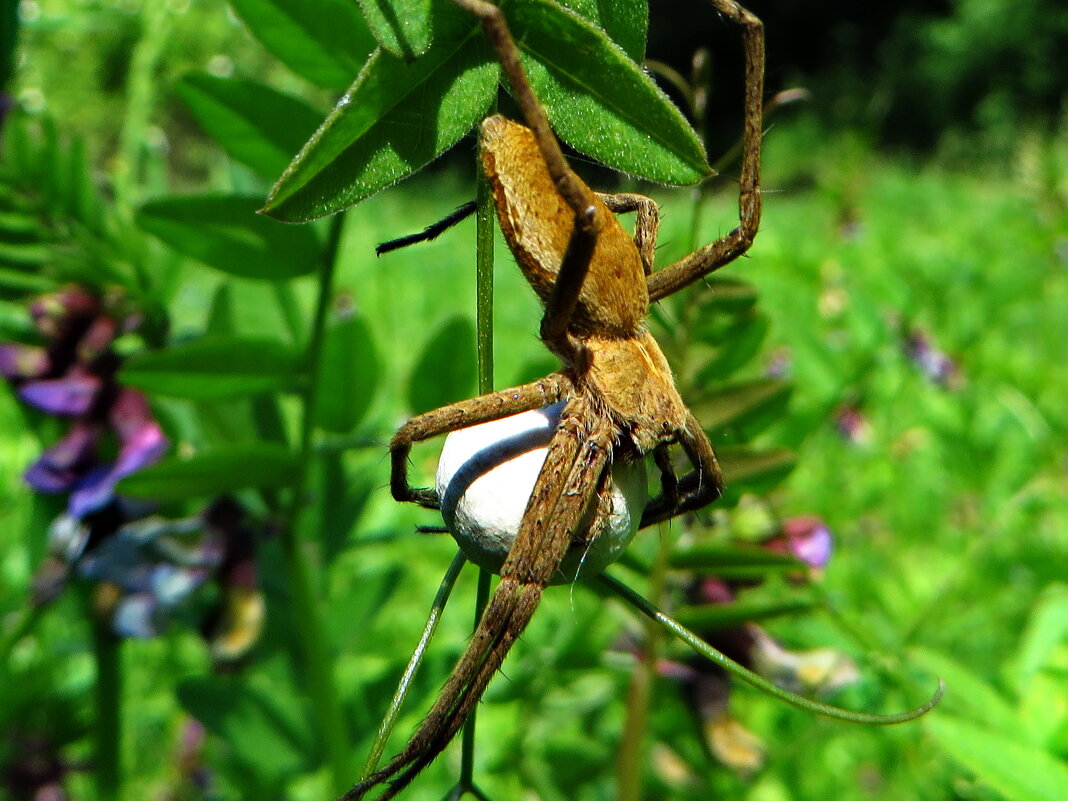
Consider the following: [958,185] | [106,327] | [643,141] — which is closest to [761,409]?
[643,141]

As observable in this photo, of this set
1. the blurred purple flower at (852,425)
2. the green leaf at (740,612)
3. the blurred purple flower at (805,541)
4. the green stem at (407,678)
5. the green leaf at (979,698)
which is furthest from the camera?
the blurred purple flower at (852,425)

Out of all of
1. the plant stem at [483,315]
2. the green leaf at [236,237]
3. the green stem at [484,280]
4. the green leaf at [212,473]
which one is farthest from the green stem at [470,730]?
the green leaf at [236,237]

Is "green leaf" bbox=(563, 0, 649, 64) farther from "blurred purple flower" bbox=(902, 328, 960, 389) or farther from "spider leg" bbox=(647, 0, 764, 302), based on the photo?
"blurred purple flower" bbox=(902, 328, 960, 389)

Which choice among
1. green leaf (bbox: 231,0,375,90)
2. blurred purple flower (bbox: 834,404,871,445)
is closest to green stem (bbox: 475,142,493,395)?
green leaf (bbox: 231,0,375,90)

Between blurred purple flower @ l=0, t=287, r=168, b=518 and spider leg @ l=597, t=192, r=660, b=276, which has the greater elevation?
spider leg @ l=597, t=192, r=660, b=276

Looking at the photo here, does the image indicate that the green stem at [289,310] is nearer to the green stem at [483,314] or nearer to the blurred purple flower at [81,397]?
the blurred purple flower at [81,397]
